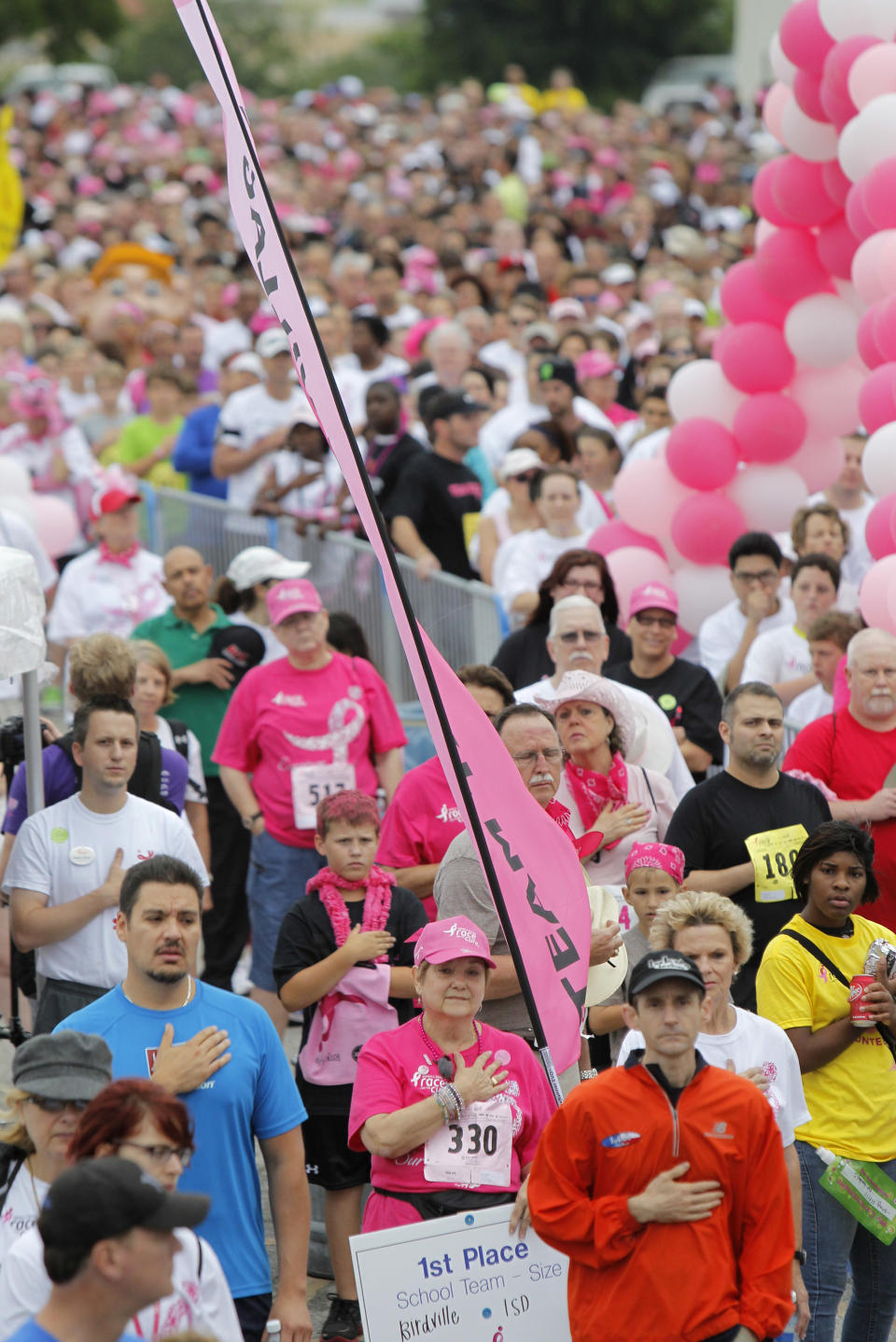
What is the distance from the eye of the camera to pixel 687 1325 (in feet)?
13.1

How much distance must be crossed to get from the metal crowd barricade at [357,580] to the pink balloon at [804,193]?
233 cm

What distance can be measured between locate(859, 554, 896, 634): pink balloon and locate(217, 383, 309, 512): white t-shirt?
5.22 m

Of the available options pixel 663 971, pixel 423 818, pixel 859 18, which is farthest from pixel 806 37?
pixel 663 971

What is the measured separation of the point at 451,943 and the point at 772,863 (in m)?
1.56

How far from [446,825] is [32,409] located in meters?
7.77

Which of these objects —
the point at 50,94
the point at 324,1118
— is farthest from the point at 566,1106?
the point at 50,94

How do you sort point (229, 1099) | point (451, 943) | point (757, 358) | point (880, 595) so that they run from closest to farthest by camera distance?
point (229, 1099), point (451, 943), point (880, 595), point (757, 358)

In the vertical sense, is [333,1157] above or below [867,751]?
below

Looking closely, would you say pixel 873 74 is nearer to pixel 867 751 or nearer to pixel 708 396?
pixel 708 396

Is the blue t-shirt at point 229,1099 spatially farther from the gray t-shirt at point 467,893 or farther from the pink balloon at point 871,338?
the pink balloon at point 871,338

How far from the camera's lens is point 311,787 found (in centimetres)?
734

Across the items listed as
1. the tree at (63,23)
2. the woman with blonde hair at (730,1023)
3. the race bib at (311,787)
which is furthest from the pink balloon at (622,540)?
the tree at (63,23)

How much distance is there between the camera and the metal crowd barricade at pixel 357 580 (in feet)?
32.2

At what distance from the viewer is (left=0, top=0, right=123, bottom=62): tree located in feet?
169
